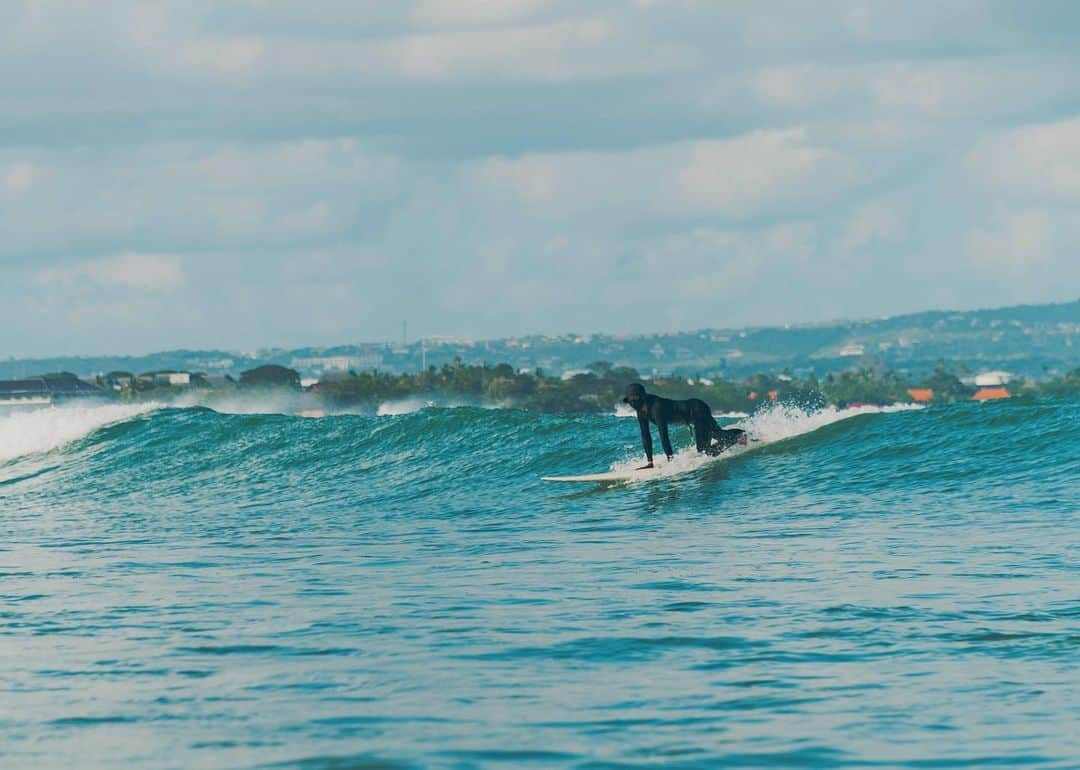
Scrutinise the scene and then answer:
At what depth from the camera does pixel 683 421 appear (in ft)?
85.3

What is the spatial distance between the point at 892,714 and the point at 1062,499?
11483 millimetres

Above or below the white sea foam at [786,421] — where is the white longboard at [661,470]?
below

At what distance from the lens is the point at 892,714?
34.0 feet

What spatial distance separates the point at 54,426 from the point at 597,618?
3473cm

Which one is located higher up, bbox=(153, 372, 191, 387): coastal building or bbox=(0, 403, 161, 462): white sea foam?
bbox=(153, 372, 191, 387): coastal building

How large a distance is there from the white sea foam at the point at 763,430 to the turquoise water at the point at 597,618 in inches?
4.8

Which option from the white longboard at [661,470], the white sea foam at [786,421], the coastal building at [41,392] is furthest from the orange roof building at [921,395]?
the white longboard at [661,470]

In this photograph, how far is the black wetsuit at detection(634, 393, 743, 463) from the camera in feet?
84.1

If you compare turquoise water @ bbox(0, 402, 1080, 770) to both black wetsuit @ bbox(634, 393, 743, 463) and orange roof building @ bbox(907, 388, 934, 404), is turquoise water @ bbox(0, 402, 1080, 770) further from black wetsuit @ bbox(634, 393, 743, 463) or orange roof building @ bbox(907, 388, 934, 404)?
orange roof building @ bbox(907, 388, 934, 404)

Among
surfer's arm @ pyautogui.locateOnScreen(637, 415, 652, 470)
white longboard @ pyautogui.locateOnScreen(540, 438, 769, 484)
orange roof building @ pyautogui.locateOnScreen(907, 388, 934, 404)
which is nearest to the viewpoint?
surfer's arm @ pyautogui.locateOnScreen(637, 415, 652, 470)

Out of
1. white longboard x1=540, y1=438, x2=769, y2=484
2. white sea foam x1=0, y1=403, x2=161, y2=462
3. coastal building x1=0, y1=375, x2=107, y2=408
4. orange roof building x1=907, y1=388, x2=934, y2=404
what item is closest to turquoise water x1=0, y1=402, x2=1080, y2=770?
white longboard x1=540, y1=438, x2=769, y2=484

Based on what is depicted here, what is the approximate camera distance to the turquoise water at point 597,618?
10070 mm

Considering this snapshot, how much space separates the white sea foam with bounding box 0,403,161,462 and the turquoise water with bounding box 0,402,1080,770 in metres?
16.3

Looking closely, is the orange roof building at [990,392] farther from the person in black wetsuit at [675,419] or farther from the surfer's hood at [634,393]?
the surfer's hood at [634,393]
